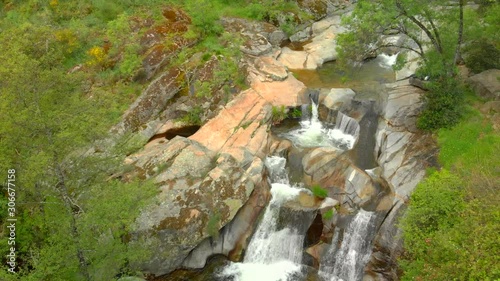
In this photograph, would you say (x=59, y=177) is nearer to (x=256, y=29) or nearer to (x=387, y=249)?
(x=387, y=249)

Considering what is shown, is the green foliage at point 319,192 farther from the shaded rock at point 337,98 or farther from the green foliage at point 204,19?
the green foliage at point 204,19

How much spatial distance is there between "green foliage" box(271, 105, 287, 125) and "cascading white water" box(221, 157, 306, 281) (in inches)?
264

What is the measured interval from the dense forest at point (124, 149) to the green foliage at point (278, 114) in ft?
11.9

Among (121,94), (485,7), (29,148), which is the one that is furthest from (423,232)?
(121,94)

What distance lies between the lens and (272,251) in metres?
22.2

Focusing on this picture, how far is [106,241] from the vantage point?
18156 mm

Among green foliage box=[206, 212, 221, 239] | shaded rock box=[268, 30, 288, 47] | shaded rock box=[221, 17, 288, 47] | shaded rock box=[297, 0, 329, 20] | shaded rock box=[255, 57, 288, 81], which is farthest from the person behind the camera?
shaded rock box=[297, 0, 329, 20]

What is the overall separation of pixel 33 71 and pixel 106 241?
8530mm

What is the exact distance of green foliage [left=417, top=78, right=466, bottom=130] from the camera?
23141mm

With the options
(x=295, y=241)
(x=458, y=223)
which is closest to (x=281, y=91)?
(x=295, y=241)

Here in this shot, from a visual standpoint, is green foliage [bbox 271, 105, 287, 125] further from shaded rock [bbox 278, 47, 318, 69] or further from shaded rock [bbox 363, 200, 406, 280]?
shaded rock [bbox 363, 200, 406, 280]

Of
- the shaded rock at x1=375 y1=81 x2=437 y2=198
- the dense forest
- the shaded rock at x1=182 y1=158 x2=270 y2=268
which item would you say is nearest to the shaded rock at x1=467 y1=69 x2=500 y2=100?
the dense forest

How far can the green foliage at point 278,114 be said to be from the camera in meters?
27.8

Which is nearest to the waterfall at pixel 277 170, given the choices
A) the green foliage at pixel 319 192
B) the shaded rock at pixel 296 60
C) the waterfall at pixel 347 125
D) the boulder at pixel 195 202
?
the boulder at pixel 195 202
